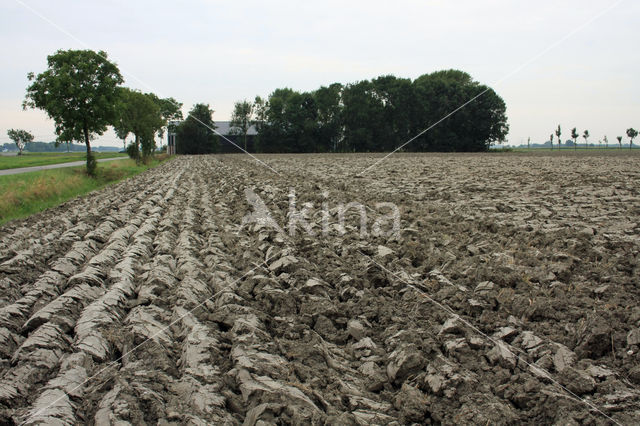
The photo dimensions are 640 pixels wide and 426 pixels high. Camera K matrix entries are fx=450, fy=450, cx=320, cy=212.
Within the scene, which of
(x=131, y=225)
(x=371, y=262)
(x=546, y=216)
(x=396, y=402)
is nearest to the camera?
(x=396, y=402)

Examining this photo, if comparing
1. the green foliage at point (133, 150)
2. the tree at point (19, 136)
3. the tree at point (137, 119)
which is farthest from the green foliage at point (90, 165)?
the tree at point (19, 136)

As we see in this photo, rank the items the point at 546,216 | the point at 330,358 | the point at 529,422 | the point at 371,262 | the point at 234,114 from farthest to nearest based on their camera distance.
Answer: the point at 234,114
the point at 546,216
the point at 371,262
the point at 330,358
the point at 529,422

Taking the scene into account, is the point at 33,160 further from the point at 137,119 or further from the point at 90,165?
the point at 90,165

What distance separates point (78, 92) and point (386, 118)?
198 ft

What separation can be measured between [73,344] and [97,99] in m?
23.7

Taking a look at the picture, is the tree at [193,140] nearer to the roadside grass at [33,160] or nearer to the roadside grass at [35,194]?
the roadside grass at [33,160]

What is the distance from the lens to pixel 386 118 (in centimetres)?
7806

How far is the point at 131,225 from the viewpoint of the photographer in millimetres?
10008

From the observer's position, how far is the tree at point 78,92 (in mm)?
23250

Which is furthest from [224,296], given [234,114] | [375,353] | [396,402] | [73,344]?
[234,114]

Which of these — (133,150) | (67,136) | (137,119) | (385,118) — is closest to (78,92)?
(67,136)

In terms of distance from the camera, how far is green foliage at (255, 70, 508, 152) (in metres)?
71.6

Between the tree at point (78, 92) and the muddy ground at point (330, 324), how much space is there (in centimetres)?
1726

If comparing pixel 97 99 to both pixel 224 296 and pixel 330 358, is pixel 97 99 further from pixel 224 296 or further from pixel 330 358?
pixel 330 358
